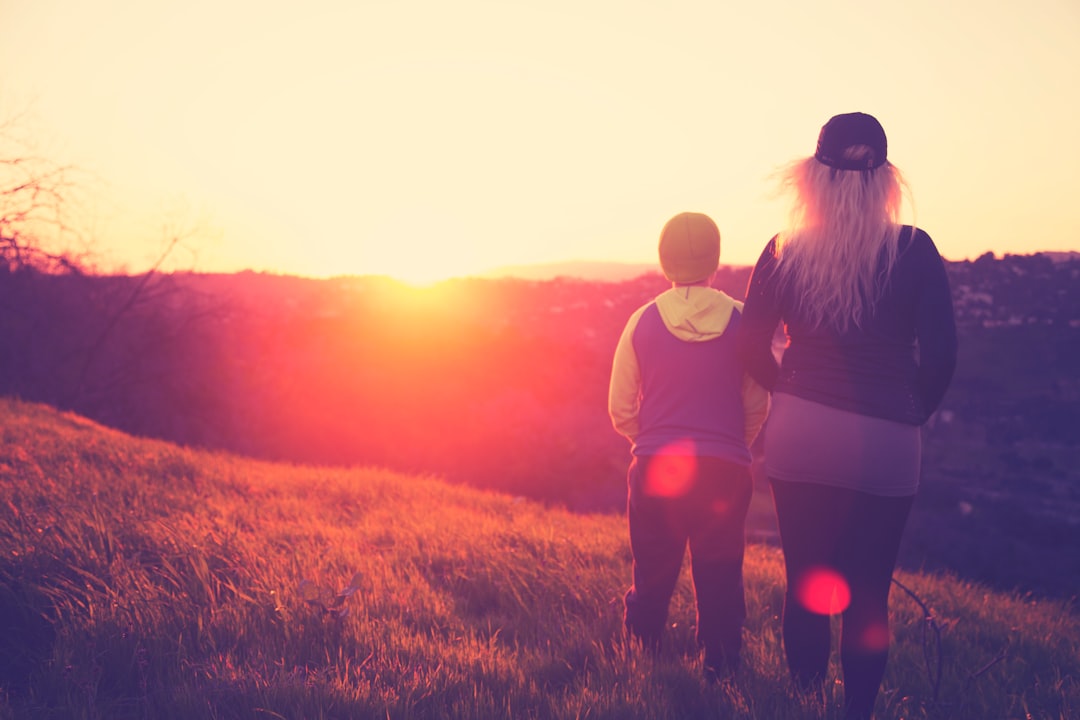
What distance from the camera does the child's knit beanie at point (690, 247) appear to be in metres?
2.73

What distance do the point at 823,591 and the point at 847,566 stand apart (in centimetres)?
15

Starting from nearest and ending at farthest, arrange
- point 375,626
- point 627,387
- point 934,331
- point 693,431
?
point 934,331 < point 693,431 < point 627,387 < point 375,626

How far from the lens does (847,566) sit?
2.33 m

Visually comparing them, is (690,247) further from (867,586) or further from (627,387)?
(867,586)

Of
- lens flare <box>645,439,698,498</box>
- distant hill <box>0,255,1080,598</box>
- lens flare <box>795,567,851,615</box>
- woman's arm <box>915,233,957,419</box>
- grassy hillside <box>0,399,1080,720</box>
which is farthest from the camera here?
distant hill <box>0,255,1080,598</box>

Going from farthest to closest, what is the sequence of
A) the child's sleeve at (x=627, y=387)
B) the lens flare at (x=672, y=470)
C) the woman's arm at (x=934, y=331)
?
1. the child's sleeve at (x=627, y=387)
2. the lens flare at (x=672, y=470)
3. the woman's arm at (x=934, y=331)

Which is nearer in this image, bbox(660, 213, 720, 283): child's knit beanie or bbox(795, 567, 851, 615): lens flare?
bbox(795, 567, 851, 615): lens flare

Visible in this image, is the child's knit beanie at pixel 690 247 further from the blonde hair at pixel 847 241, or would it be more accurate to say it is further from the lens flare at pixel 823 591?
the lens flare at pixel 823 591

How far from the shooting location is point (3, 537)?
3.83 metres

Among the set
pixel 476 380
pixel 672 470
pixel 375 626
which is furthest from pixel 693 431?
pixel 476 380

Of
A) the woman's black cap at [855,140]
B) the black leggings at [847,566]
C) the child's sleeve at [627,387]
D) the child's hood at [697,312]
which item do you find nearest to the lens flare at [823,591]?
the black leggings at [847,566]

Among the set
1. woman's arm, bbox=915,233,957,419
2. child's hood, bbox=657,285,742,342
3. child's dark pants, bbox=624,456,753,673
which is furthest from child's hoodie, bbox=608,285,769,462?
woman's arm, bbox=915,233,957,419

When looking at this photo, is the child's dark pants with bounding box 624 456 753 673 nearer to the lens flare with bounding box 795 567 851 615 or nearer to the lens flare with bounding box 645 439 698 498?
the lens flare with bounding box 645 439 698 498

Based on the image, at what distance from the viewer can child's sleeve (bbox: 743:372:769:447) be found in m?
2.74
